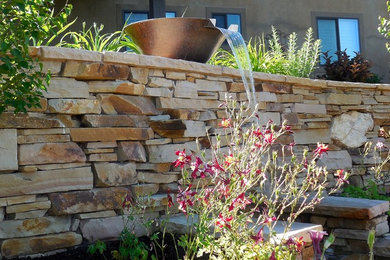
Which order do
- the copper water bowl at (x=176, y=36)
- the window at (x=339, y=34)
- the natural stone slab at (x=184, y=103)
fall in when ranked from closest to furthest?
the natural stone slab at (x=184, y=103)
the copper water bowl at (x=176, y=36)
the window at (x=339, y=34)

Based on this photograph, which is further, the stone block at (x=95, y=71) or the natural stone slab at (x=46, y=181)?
the stone block at (x=95, y=71)

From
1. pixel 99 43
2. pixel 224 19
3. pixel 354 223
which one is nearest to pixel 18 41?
pixel 99 43

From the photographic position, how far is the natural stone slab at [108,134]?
3.27 metres

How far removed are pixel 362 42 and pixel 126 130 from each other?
771 centimetres

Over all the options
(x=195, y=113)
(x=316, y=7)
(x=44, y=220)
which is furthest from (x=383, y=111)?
(x=316, y=7)

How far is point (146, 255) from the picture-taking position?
9.88ft

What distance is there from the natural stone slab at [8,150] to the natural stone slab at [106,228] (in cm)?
57

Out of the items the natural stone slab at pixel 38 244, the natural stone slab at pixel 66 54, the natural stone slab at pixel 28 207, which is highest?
the natural stone slab at pixel 66 54

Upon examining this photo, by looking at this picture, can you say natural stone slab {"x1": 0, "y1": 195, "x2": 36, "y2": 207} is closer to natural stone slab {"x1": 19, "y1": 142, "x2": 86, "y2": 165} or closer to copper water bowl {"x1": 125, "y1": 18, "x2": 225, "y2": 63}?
natural stone slab {"x1": 19, "y1": 142, "x2": 86, "y2": 165}

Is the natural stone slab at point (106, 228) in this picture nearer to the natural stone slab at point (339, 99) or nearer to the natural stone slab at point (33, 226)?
the natural stone slab at point (33, 226)

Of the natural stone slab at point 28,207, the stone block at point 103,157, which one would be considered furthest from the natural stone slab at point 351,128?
the natural stone slab at point 28,207

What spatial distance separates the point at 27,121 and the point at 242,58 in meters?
2.20

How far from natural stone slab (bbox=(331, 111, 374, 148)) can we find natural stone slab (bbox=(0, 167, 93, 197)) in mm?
2867

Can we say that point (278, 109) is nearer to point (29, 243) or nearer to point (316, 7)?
point (29, 243)
